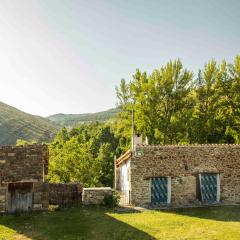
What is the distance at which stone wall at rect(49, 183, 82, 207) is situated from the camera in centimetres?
2292

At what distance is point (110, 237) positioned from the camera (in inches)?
601

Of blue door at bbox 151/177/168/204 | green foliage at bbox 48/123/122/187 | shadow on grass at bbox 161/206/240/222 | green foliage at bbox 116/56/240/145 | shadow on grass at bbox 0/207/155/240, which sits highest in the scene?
green foliage at bbox 116/56/240/145

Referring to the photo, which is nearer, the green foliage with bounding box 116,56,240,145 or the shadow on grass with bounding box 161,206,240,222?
the shadow on grass with bounding box 161,206,240,222

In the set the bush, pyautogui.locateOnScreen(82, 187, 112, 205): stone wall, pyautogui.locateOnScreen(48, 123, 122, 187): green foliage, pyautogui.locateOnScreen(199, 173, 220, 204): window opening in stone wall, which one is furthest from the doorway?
pyautogui.locateOnScreen(48, 123, 122, 187): green foliage

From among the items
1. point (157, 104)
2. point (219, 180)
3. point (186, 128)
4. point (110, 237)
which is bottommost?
point (110, 237)

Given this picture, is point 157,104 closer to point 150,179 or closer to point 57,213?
point 150,179

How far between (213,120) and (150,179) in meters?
18.4

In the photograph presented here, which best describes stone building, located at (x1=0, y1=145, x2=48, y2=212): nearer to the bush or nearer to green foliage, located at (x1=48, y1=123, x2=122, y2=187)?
the bush

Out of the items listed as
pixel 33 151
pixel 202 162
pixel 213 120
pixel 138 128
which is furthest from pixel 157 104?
pixel 33 151

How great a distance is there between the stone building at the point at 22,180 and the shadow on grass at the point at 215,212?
8289 millimetres

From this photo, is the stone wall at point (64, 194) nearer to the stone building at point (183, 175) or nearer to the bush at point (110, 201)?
the bush at point (110, 201)

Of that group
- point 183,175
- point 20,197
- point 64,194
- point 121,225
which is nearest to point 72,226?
point 121,225

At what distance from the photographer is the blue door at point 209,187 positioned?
76.9 feet

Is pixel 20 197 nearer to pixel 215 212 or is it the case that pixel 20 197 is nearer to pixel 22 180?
pixel 22 180
